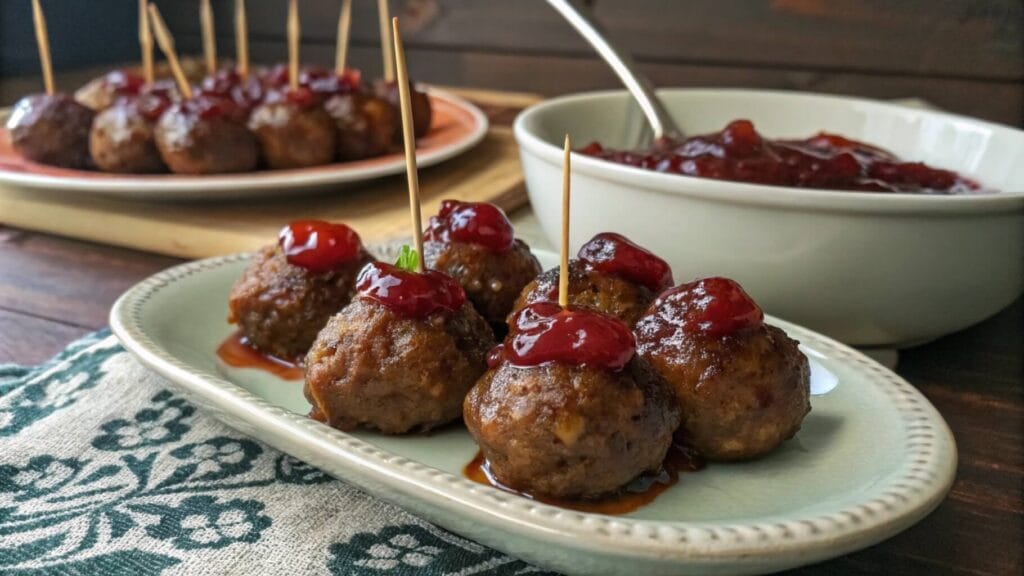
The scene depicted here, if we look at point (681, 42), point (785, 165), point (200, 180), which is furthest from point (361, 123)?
point (681, 42)

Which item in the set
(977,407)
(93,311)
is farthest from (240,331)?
(977,407)

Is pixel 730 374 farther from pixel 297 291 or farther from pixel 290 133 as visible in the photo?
pixel 290 133

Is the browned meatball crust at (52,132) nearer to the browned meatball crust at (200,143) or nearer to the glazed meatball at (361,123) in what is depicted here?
the browned meatball crust at (200,143)

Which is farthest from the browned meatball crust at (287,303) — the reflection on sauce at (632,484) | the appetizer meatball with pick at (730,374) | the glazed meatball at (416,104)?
the glazed meatball at (416,104)

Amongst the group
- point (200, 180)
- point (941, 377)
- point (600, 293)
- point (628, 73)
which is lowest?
point (941, 377)

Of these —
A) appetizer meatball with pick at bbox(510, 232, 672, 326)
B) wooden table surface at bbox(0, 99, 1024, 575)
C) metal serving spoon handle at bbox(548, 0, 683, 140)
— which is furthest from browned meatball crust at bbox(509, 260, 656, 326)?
metal serving spoon handle at bbox(548, 0, 683, 140)
